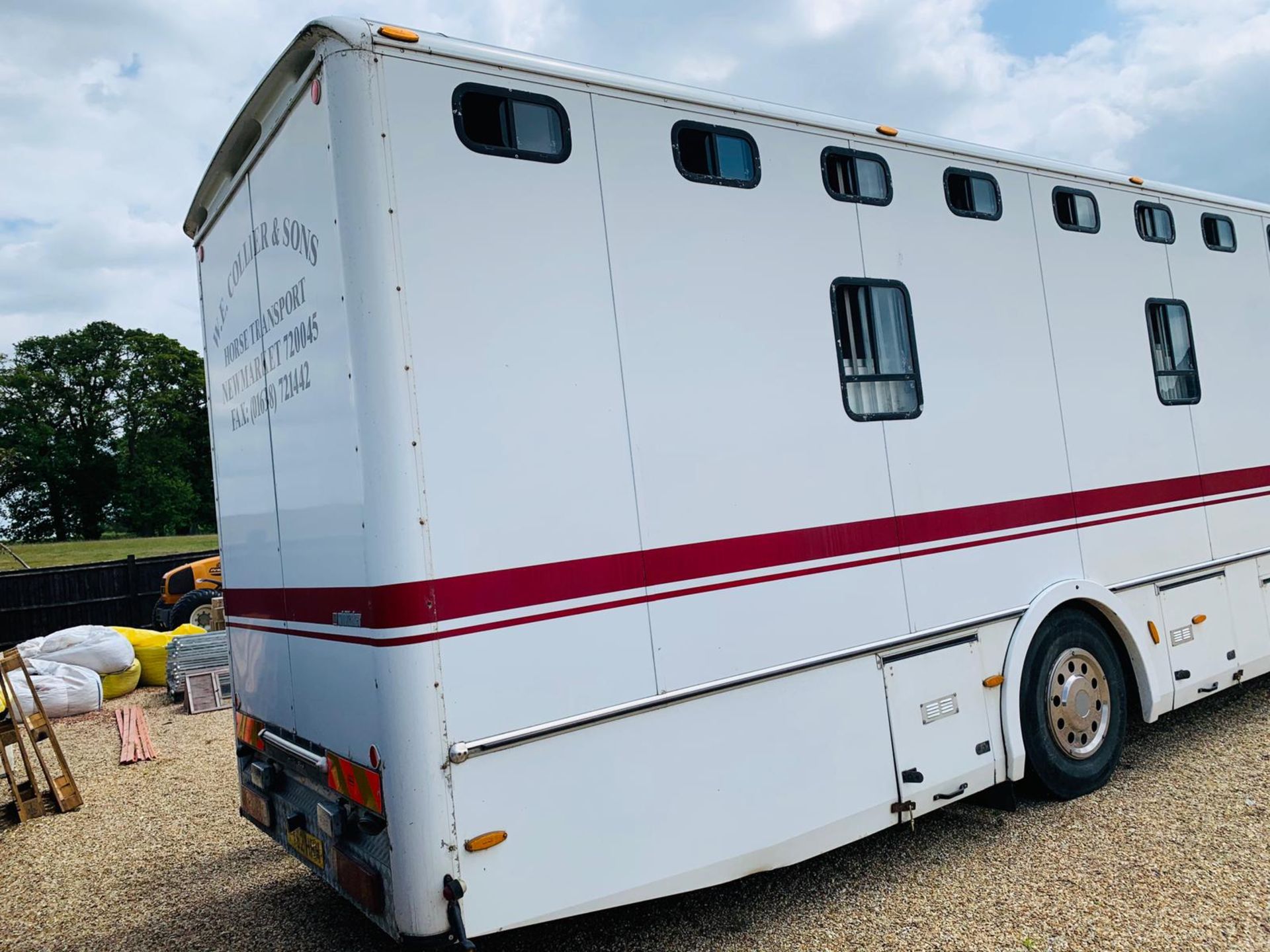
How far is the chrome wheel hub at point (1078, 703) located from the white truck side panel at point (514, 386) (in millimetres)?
2485

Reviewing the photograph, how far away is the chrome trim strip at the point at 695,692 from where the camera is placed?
2.96m

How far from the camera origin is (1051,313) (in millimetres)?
4883

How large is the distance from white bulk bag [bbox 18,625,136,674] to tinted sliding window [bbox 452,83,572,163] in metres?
9.24

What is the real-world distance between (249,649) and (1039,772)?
377 cm

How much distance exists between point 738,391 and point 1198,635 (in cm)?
354

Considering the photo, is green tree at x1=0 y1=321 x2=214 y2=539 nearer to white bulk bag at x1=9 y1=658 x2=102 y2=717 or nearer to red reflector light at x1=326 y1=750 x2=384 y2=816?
white bulk bag at x1=9 y1=658 x2=102 y2=717

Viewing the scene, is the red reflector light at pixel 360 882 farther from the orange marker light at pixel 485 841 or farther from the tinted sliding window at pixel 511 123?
the tinted sliding window at pixel 511 123

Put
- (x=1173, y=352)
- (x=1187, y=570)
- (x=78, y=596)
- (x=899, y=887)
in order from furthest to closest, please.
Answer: (x=78, y=596) → (x=1173, y=352) → (x=1187, y=570) → (x=899, y=887)

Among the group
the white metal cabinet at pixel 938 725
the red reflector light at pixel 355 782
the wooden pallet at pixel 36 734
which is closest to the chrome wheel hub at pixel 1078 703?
the white metal cabinet at pixel 938 725

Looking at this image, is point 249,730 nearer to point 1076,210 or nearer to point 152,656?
point 1076,210

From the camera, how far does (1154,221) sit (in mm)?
5621

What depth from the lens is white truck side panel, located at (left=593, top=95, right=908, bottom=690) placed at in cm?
344

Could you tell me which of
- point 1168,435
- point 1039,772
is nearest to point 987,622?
point 1039,772

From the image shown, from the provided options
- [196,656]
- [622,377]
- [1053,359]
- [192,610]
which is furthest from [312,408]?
[192,610]
